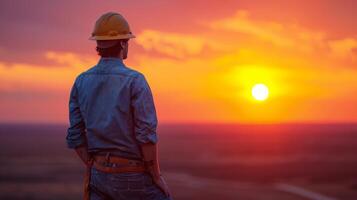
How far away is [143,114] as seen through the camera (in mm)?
3668

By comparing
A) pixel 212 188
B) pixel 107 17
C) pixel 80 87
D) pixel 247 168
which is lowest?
pixel 80 87

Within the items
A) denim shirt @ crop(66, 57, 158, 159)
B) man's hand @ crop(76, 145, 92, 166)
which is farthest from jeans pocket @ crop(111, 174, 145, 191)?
man's hand @ crop(76, 145, 92, 166)

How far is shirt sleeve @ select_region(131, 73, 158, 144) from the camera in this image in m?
3.65

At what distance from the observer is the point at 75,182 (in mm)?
26062

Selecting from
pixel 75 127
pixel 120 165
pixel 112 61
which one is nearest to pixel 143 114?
pixel 120 165

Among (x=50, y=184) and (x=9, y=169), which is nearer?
(x=50, y=184)

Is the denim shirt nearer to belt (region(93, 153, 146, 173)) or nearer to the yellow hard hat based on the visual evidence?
belt (region(93, 153, 146, 173))

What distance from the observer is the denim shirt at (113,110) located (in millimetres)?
3670

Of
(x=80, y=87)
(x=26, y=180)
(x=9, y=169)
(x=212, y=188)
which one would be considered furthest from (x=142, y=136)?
(x=9, y=169)

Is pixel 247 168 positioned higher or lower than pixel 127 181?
higher

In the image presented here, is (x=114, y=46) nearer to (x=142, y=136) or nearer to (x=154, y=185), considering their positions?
(x=142, y=136)

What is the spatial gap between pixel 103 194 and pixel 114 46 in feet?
2.68

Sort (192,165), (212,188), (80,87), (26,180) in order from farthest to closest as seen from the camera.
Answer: (192,165) → (26,180) → (212,188) → (80,87)

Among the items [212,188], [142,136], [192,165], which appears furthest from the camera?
[192,165]
